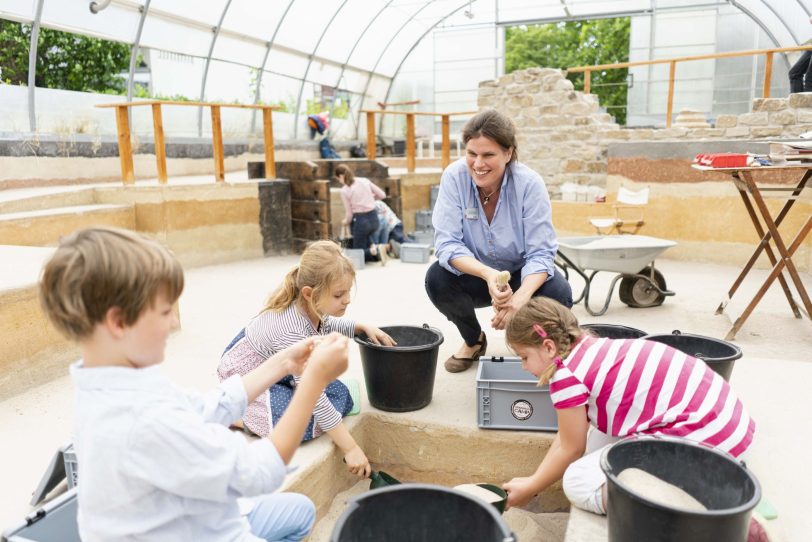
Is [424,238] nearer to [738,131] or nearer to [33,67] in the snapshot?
[738,131]

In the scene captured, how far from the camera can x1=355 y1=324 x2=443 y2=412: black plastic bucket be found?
2.61 meters

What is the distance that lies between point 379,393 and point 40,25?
327 inches

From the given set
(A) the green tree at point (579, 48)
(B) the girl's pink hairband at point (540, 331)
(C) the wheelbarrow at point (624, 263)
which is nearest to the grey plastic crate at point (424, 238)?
(C) the wheelbarrow at point (624, 263)

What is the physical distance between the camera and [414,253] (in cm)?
731

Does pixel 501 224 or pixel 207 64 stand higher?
pixel 207 64

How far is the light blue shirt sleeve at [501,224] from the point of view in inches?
119

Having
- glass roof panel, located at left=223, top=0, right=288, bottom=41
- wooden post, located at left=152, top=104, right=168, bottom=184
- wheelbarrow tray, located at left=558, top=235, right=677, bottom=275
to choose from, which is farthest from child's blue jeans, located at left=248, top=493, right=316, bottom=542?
glass roof panel, located at left=223, top=0, right=288, bottom=41

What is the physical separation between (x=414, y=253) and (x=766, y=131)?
4.67 metres

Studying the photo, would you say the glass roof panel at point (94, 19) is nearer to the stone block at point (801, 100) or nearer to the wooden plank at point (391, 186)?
the wooden plank at point (391, 186)

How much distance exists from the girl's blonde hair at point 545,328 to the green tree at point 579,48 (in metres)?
23.0

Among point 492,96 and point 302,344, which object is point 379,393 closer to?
point 302,344

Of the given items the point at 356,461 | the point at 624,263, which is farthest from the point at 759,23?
the point at 356,461

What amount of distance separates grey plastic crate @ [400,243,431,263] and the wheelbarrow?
2.32 metres

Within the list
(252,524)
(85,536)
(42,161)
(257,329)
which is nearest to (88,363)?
(85,536)
